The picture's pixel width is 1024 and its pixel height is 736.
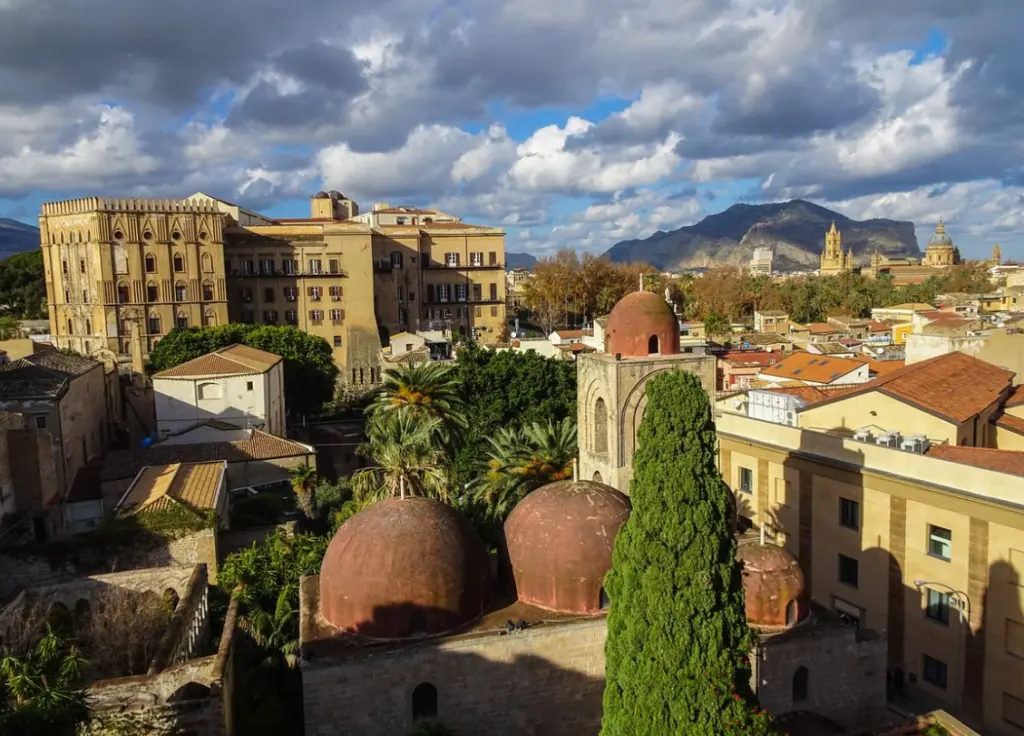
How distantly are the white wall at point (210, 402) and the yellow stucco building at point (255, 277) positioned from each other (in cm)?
933

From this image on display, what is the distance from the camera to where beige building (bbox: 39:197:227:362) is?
55062 mm

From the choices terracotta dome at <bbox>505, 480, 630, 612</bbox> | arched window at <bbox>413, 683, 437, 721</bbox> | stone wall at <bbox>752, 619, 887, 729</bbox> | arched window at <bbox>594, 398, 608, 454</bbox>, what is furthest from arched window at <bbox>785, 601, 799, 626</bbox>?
arched window at <bbox>594, 398, 608, 454</bbox>

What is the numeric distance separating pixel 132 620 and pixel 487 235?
56793 mm

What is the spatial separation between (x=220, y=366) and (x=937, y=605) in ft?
104

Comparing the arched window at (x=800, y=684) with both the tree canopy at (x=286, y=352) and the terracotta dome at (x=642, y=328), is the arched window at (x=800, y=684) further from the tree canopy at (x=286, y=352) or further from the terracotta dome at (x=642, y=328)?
the tree canopy at (x=286, y=352)

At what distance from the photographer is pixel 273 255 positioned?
62.6 meters

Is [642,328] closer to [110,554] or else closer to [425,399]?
[425,399]

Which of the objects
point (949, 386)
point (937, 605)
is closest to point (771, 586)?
point (937, 605)

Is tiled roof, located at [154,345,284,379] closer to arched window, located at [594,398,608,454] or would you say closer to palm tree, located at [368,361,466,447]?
palm tree, located at [368,361,466,447]

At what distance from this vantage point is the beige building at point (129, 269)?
5506cm

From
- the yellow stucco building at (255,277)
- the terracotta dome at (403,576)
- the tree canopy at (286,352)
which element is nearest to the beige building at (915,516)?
the terracotta dome at (403,576)

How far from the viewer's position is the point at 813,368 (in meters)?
40.9

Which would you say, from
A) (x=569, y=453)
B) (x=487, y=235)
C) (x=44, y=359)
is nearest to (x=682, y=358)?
(x=569, y=453)

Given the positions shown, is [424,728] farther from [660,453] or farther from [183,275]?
[183,275]
